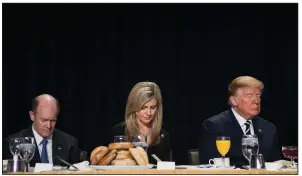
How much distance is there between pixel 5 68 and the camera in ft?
18.1

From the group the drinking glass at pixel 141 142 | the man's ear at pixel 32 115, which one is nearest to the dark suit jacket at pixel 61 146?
the man's ear at pixel 32 115

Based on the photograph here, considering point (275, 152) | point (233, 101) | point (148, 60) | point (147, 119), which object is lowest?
point (275, 152)

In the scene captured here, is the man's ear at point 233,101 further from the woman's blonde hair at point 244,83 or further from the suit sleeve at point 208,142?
the suit sleeve at point 208,142

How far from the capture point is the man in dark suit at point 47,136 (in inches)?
198

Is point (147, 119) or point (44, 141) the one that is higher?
point (147, 119)

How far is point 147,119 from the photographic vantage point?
527cm

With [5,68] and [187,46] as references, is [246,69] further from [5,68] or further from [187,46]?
[5,68]

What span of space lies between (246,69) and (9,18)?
204cm

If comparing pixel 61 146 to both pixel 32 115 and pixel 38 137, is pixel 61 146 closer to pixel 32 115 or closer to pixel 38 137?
pixel 38 137

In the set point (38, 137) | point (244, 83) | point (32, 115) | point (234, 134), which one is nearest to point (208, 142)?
point (234, 134)

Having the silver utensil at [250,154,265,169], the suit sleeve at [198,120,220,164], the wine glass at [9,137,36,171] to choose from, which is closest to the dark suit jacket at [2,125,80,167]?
the suit sleeve at [198,120,220,164]

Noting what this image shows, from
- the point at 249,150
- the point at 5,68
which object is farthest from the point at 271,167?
the point at 5,68

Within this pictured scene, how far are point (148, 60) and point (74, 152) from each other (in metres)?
1.09

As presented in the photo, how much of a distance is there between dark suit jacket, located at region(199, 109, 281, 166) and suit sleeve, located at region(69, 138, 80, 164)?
0.93 meters
